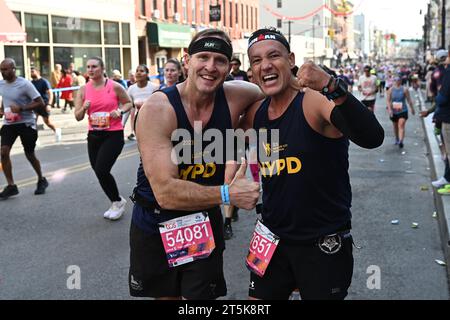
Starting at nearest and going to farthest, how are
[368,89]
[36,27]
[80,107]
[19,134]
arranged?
[80,107], [19,134], [368,89], [36,27]

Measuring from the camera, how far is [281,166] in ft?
9.58

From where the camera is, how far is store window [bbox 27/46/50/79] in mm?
23266

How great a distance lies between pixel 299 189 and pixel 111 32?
27.8 meters

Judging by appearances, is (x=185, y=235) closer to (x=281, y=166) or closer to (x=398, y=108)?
(x=281, y=166)

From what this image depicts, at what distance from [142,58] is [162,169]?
30.2 meters

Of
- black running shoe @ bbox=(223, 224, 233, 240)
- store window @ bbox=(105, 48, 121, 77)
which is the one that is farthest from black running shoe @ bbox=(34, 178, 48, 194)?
store window @ bbox=(105, 48, 121, 77)

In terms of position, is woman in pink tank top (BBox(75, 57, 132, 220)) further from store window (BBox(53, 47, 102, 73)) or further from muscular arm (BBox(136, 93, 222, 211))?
store window (BBox(53, 47, 102, 73))

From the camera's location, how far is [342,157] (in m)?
2.90

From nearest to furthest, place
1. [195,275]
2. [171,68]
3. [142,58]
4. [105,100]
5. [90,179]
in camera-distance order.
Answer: [195,275]
[105,100]
[171,68]
[90,179]
[142,58]

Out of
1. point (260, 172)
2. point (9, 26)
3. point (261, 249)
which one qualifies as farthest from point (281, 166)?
point (9, 26)

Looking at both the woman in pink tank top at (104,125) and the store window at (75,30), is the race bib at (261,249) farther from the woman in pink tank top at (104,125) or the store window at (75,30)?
the store window at (75,30)
